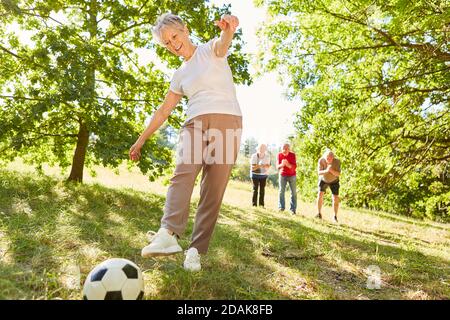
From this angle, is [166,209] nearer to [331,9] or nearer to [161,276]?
[161,276]

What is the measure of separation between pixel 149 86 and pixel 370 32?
557cm

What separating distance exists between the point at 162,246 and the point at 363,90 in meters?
8.36

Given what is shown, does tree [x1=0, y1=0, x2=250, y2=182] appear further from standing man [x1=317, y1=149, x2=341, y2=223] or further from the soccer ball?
A: the soccer ball

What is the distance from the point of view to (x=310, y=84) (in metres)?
11.4

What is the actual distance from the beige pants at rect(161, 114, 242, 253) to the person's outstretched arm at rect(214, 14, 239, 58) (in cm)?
57

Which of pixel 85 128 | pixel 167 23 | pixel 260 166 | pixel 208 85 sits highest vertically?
pixel 167 23

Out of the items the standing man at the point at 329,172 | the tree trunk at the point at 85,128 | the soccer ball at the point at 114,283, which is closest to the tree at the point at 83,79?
the tree trunk at the point at 85,128

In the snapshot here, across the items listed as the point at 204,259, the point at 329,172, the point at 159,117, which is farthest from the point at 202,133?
the point at 329,172

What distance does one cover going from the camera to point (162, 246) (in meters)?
3.22

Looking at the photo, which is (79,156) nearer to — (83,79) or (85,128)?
(85,128)

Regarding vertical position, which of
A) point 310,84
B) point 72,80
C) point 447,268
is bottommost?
point 447,268

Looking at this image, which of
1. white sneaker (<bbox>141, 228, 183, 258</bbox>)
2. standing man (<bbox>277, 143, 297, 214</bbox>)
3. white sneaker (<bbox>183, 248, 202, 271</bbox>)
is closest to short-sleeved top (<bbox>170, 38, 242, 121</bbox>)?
white sneaker (<bbox>141, 228, 183, 258</bbox>)
